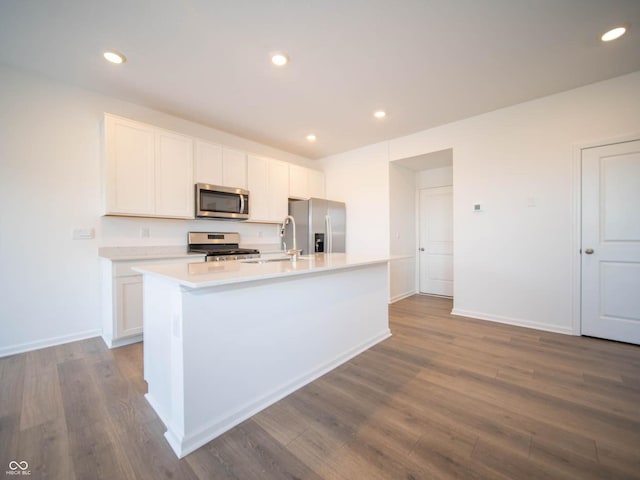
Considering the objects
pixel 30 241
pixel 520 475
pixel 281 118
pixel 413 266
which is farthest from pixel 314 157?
pixel 520 475

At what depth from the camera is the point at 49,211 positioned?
105 inches

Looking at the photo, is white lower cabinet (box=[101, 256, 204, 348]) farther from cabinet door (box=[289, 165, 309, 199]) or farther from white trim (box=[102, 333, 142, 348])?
cabinet door (box=[289, 165, 309, 199])

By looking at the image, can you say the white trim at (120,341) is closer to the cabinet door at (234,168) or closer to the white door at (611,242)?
the cabinet door at (234,168)

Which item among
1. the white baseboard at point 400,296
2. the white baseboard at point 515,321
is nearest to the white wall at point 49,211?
the white baseboard at point 400,296

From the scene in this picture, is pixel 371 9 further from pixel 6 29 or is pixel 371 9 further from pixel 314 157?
pixel 314 157

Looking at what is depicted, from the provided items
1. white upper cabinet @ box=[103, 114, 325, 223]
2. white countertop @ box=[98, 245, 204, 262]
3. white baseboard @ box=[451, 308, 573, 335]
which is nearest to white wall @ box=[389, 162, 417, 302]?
white baseboard @ box=[451, 308, 573, 335]

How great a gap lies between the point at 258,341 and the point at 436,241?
429 cm

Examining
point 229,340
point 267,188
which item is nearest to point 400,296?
point 267,188

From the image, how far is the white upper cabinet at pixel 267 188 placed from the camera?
404 centimetres

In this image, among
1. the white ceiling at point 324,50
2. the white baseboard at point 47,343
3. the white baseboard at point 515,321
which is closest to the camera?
the white ceiling at point 324,50

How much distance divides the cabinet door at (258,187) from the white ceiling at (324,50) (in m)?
0.87

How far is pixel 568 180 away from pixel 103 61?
4.86m

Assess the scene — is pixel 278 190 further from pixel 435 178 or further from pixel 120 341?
pixel 435 178

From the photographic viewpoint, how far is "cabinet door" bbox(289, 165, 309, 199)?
460cm
